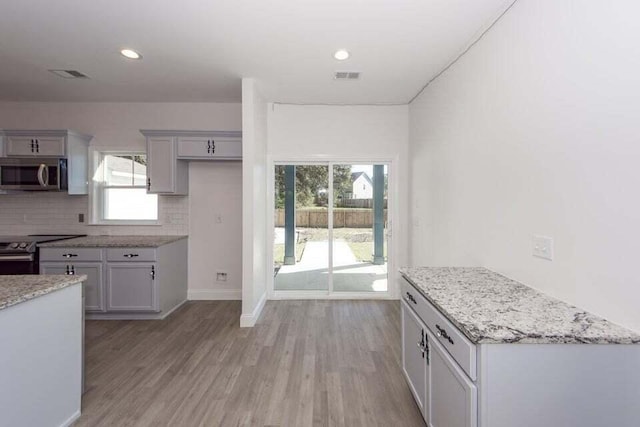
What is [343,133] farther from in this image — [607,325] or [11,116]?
[11,116]

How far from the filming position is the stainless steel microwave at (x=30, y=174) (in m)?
3.71

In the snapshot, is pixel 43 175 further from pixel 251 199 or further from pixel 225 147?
pixel 251 199

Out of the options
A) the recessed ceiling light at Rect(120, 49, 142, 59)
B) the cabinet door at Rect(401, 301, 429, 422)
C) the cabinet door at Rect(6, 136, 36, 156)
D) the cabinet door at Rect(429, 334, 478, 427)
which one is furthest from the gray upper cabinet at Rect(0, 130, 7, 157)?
the cabinet door at Rect(429, 334, 478, 427)

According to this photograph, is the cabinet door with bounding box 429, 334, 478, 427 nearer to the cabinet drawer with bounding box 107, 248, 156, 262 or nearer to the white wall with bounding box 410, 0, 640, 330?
the white wall with bounding box 410, 0, 640, 330

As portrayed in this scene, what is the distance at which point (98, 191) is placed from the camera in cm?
427

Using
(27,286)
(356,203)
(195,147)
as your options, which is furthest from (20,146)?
(356,203)

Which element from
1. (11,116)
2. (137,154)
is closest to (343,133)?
(137,154)

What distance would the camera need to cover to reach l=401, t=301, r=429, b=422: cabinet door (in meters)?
1.80

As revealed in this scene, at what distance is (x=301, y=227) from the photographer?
4.39 meters

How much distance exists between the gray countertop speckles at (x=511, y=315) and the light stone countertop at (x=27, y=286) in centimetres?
207

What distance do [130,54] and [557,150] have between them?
3445 millimetres

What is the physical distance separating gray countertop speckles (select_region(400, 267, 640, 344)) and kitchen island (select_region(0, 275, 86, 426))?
82.6 inches

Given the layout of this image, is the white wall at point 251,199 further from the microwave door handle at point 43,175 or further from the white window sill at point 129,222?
the microwave door handle at point 43,175

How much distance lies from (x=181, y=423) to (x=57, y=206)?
3.81 m
